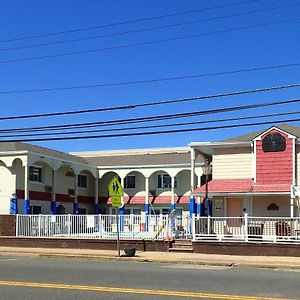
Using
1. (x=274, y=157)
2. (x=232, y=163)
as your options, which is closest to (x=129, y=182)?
(x=232, y=163)

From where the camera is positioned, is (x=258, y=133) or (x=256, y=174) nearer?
(x=256, y=174)

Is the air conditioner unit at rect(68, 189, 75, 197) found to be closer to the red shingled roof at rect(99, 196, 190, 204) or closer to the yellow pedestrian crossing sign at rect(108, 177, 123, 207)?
the red shingled roof at rect(99, 196, 190, 204)

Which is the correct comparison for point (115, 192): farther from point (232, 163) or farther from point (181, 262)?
point (232, 163)

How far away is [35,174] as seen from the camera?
42312mm

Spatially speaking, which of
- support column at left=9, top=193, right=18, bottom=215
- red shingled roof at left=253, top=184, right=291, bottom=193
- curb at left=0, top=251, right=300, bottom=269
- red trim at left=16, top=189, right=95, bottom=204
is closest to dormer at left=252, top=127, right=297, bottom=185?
red shingled roof at left=253, top=184, right=291, bottom=193

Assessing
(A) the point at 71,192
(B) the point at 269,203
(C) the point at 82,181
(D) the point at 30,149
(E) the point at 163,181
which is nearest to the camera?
(B) the point at 269,203

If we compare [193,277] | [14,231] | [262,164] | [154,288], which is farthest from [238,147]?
[154,288]

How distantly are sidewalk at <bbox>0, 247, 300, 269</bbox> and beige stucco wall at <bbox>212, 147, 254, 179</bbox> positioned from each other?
22.1ft

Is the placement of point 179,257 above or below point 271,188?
below

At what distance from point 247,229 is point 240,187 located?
15.1 ft

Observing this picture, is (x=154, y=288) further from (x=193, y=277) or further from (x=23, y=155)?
(x=23, y=155)

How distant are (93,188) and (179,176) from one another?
8.10 meters

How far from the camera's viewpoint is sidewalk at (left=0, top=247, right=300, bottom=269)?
786 inches

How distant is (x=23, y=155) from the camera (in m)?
37.8
